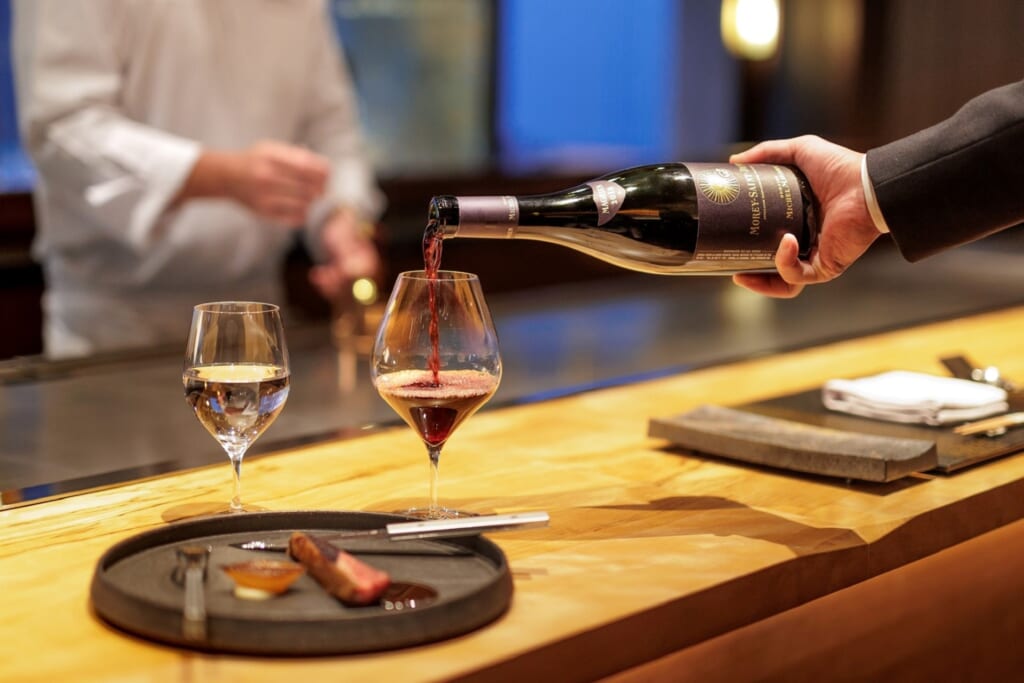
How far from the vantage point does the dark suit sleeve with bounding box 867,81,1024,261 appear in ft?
4.94

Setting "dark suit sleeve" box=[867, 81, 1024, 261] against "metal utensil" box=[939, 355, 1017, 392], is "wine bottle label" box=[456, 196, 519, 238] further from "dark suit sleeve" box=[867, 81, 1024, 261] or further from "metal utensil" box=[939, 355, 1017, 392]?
"metal utensil" box=[939, 355, 1017, 392]

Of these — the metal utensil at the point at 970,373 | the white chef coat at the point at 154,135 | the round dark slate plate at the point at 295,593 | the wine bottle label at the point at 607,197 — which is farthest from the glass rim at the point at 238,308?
the white chef coat at the point at 154,135

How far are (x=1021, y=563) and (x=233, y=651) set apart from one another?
1.21 m

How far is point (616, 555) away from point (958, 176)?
0.65 metres

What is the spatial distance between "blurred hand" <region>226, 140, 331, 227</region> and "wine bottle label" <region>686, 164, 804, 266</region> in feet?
4.42

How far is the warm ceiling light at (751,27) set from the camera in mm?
7008

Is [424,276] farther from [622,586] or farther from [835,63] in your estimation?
[835,63]

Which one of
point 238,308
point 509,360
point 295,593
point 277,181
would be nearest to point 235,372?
point 238,308

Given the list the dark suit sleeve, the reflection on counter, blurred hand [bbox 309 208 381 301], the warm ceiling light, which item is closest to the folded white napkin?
the dark suit sleeve

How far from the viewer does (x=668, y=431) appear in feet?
5.56

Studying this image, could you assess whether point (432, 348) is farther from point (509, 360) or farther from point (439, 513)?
point (509, 360)

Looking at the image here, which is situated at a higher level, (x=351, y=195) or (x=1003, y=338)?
(x=351, y=195)

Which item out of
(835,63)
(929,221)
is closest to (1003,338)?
(929,221)

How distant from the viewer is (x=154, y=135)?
276 cm
